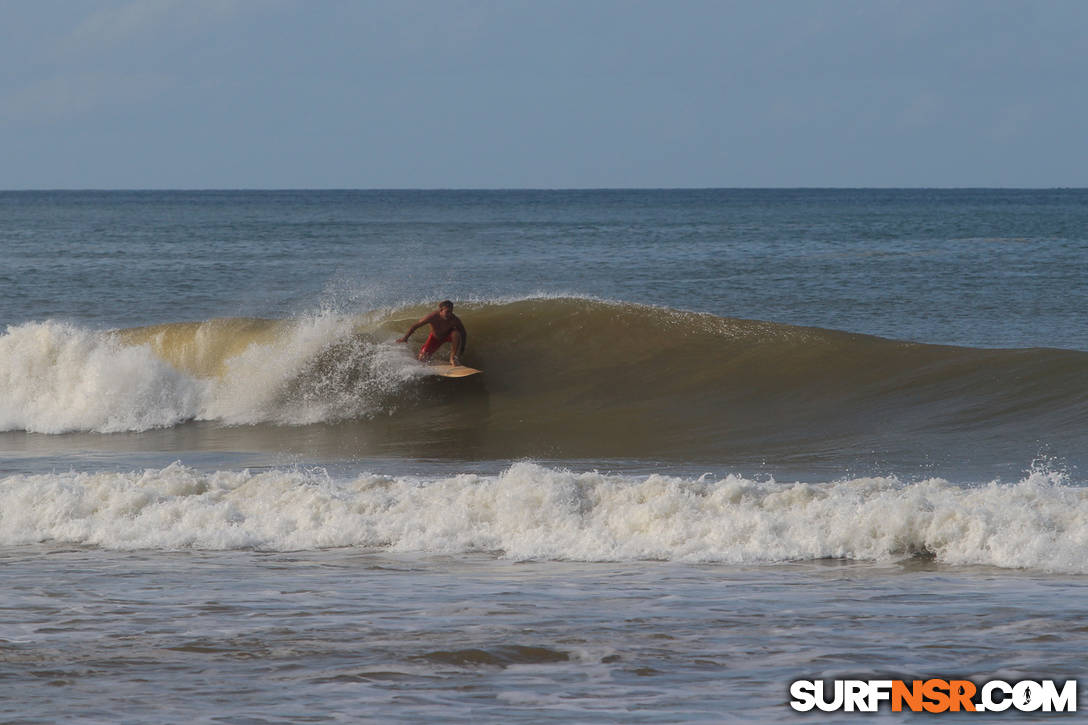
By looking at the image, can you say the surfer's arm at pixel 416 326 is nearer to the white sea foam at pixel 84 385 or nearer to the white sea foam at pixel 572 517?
the white sea foam at pixel 84 385

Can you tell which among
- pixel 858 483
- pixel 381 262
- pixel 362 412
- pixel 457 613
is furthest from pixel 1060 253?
pixel 457 613

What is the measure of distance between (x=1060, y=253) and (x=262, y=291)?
28.2m

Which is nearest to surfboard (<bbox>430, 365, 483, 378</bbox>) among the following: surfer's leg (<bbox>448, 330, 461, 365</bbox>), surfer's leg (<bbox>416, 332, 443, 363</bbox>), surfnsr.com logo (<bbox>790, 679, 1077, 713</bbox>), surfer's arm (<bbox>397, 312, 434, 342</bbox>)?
surfer's leg (<bbox>448, 330, 461, 365</bbox>)

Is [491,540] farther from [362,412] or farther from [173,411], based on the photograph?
[173,411]

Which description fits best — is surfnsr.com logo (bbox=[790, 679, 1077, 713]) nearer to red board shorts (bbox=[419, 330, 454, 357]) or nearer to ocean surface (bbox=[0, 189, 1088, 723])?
ocean surface (bbox=[0, 189, 1088, 723])

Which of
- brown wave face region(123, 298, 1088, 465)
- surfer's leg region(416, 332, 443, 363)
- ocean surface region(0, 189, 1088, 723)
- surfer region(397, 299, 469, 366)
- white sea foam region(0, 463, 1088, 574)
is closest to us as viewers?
ocean surface region(0, 189, 1088, 723)

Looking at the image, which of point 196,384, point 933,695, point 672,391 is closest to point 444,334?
point 672,391

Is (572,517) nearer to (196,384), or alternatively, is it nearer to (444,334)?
(444,334)

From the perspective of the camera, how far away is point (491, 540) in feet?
29.8

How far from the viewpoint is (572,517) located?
30.8 feet

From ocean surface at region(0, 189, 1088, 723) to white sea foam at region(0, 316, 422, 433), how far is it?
0.14 ft

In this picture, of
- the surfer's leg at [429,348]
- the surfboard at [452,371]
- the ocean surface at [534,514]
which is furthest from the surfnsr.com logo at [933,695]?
the surfer's leg at [429,348]

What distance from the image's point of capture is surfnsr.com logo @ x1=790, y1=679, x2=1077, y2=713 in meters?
5.34

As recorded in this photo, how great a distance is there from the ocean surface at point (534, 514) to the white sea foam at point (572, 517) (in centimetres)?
3
